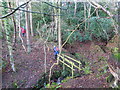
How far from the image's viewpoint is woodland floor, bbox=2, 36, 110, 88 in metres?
4.52

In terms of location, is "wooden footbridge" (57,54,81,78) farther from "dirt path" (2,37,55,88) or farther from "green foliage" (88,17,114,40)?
"green foliage" (88,17,114,40)

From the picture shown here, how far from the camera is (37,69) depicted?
7414 mm

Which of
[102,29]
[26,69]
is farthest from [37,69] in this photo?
[102,29]

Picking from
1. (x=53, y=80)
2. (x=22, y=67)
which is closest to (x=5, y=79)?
(x=22, y=67)

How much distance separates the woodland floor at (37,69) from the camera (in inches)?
178

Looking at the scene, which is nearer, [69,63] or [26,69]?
[26,69]

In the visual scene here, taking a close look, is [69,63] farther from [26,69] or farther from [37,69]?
[26,69]

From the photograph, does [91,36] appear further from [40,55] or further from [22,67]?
[22,67]

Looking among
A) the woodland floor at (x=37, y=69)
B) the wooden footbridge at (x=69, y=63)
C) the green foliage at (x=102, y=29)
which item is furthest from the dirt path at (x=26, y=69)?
the green foliage at (x=102, y=29)

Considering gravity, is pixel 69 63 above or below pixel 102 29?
below

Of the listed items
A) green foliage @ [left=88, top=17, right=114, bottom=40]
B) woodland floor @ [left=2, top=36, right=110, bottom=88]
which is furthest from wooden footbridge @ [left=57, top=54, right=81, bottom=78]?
green foliage @ [left=88, top=17, right=114, bottom=40]

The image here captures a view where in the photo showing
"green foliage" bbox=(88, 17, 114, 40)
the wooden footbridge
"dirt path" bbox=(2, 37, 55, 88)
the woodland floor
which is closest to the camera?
the woodland floor

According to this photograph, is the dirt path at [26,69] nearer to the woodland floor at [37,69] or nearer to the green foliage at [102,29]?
the woodland floor at [37,69]

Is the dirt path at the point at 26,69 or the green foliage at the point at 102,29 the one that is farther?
the green foliage at the point at 102,29
